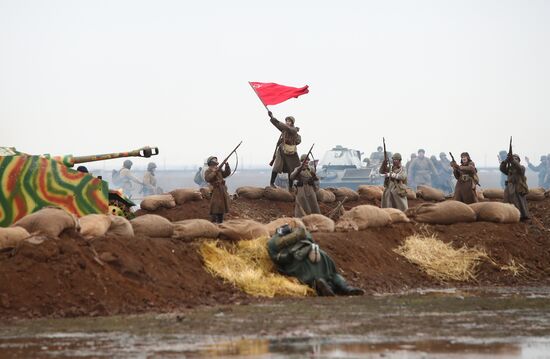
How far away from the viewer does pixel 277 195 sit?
95.3 ft

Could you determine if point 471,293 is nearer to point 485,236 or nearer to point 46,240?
point 485,236

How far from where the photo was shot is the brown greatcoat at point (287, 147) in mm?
27547

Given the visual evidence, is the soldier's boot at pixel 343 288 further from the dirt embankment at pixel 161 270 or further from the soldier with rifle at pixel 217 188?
the soldier with rifle at pixel 217 188

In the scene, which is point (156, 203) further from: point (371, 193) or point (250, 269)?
point (250, 269)

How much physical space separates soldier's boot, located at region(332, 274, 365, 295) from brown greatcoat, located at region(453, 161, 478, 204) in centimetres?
960

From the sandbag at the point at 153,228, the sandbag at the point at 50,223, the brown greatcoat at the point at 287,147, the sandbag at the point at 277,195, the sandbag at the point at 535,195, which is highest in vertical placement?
the brown greatcoat at the point at 287,147

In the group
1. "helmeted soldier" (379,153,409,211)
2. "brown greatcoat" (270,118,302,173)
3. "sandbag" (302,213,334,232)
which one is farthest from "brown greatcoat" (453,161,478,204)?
"sandbag" (302,213,334,232)

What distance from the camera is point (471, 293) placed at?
17.9 m

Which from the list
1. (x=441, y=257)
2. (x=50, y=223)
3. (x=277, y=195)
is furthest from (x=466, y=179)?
(x=50, y=223)

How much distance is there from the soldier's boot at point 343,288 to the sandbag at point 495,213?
245 inches

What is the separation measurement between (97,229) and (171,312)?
8.44 feet

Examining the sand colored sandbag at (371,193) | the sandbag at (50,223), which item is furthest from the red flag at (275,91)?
the sandbag at (50,223)

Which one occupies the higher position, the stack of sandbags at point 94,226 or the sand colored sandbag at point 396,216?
the stack of sandbags at point 94,226

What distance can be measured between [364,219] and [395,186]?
13.0 ft
